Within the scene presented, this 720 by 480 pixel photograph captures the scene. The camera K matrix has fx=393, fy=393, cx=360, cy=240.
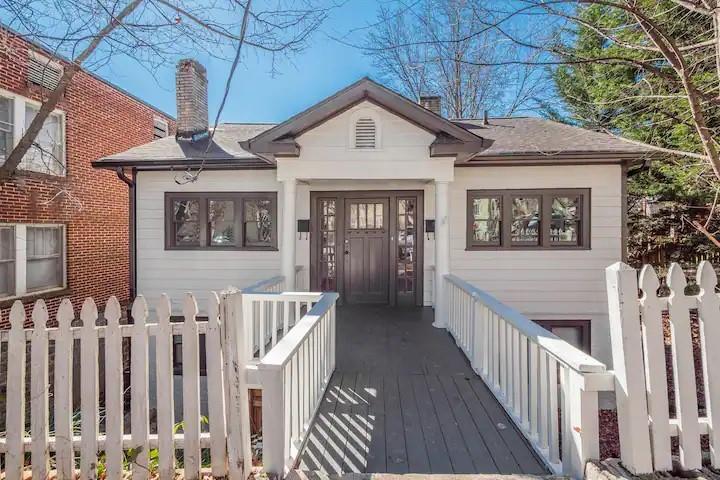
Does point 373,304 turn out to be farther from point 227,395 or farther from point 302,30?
point 227,395

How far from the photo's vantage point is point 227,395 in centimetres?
224

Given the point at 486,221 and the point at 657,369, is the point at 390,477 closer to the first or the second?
the point at 657,369

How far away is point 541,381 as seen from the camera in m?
2.65

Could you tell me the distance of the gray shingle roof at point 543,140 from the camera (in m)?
6.34

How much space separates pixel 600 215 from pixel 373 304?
424 cm

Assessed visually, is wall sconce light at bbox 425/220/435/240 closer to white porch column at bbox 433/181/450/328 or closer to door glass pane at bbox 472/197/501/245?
door glass pane at bbox 472/197/501/245

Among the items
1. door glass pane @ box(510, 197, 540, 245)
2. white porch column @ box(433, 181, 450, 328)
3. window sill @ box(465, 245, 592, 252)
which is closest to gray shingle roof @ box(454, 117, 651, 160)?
door glass pane @ box(510, 197, 540, 245)

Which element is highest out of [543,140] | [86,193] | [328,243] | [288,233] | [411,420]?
[543,140]

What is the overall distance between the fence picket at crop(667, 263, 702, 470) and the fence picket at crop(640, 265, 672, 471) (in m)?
0.11

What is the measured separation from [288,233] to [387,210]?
7.05 feet

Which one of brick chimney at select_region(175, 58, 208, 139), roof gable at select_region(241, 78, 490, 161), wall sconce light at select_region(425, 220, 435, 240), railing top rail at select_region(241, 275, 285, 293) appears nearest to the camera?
railing top rail at select_region(241, 275, 285, 293)

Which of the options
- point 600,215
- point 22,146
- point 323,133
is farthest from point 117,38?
point 600,215

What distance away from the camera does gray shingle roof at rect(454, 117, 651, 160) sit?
20.8 ft

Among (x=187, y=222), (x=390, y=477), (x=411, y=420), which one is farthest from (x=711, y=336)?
(x=187, y=222)
